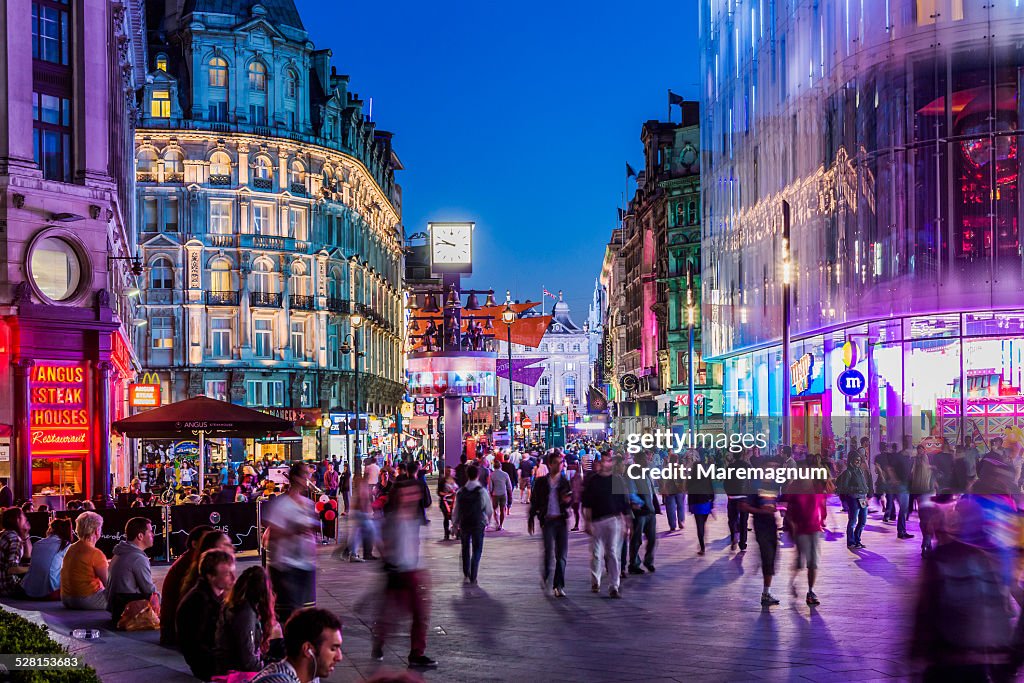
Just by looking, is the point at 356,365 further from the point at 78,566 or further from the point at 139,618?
the point at 139,618

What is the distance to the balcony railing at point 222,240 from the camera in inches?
2564

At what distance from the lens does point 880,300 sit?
129 feet

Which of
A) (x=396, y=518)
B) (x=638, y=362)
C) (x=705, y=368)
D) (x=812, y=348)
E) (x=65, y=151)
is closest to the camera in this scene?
(x=396, y=518)

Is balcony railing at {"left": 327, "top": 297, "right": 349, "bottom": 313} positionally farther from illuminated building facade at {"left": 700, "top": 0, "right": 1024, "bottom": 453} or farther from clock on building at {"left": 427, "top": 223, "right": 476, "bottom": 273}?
illuminated building facade at {"left": 700, "top": 0, "right": 1024, "bottom": 453}

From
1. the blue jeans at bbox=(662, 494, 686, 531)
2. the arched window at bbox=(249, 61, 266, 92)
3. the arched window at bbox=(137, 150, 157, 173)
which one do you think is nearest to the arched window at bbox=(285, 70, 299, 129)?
the arched window at bbox=(249, 61, 266, 92)

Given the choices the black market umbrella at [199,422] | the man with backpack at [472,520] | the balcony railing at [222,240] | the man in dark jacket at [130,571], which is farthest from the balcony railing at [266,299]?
the man in dark jacket at [130,571]

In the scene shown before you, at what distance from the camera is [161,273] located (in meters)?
64.9

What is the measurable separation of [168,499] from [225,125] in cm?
4004

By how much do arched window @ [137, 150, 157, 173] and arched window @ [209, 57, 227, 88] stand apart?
490cm

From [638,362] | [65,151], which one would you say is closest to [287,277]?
[65,151]

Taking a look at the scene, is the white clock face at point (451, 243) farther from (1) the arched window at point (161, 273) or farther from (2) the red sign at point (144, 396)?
(1) the arched window at point (161, 273)

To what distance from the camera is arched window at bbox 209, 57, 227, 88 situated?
213 ft

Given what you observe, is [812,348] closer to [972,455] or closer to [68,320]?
[972,455]

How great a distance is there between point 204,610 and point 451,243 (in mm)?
35432
